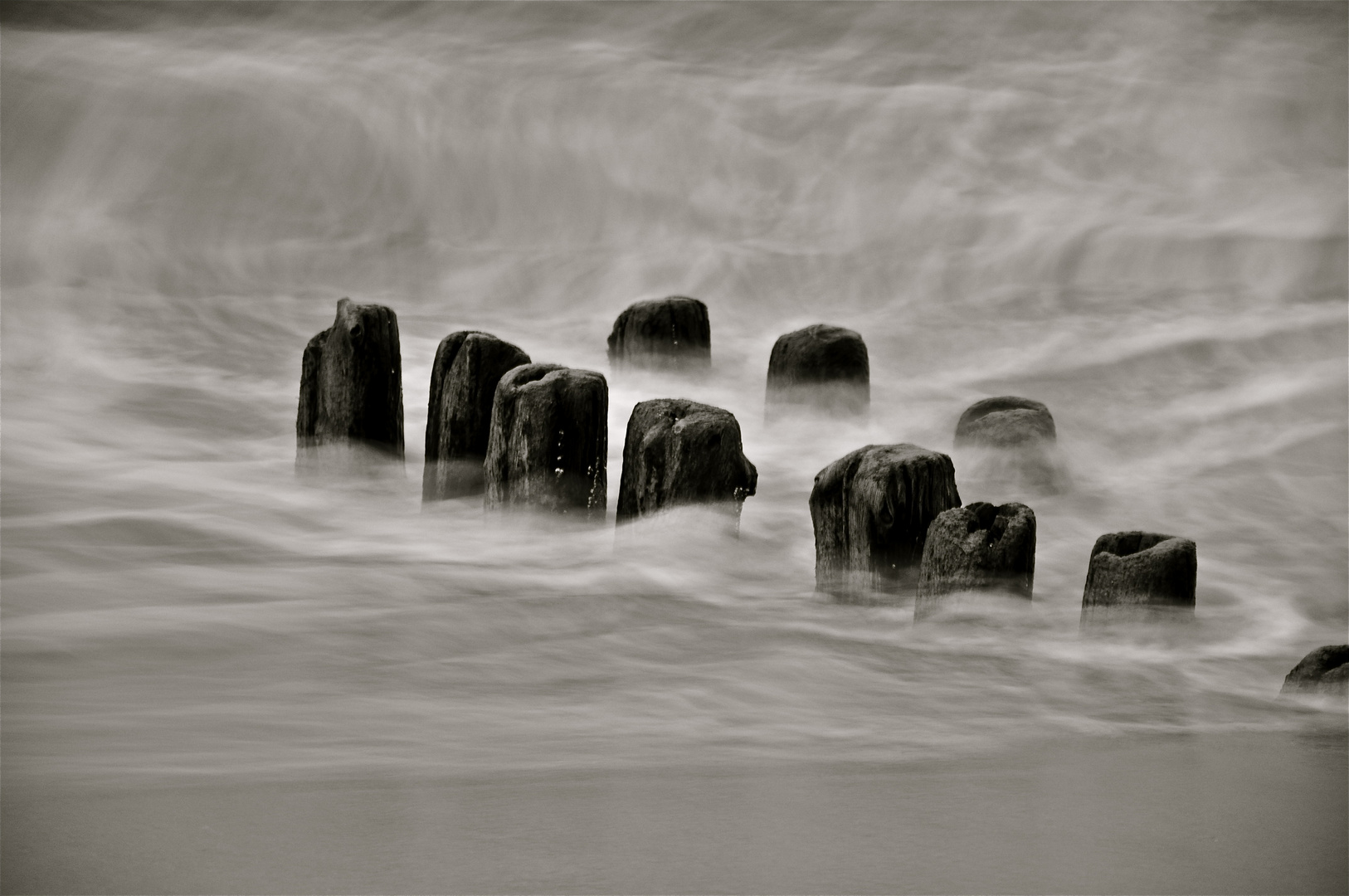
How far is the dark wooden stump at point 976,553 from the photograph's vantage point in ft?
19.4

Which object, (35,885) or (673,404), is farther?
(673,404)

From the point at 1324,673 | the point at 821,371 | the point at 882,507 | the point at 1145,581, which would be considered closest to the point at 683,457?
the point at 882,507

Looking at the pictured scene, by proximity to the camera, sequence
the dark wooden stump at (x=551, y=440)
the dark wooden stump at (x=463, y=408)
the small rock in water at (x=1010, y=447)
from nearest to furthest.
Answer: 1. the dark wooden stump at (x=551, y=440)
2. the dark wooden stump at (x=463, y=408)
3. the small rock in water at (x=1010, y=447)

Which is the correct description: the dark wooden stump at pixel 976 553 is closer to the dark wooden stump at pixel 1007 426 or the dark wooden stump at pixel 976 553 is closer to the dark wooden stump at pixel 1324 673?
the dark wooden stump at pixel 1324 673

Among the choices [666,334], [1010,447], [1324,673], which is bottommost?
[1324,673]

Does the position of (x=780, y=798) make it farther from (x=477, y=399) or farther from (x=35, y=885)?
(x=477, y=399)

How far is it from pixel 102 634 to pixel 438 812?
261 centimetres

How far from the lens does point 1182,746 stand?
5211 mm

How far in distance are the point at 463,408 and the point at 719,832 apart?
3.91 metres

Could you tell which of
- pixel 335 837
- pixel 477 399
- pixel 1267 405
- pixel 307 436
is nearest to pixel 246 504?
pixel 307 436

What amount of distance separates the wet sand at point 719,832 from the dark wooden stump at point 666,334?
5052mm

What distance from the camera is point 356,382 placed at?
25.8 ft

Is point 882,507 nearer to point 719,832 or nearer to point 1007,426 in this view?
point 719,832

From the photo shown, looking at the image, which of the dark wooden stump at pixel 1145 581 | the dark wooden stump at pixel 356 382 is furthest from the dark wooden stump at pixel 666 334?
the dark wooden stump at pixel 1145 581
